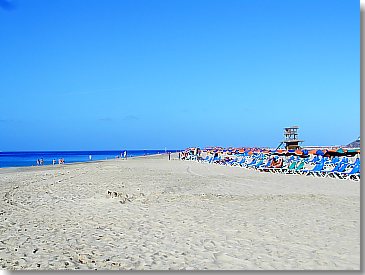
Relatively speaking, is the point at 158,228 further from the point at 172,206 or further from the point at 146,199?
the point at 146,199

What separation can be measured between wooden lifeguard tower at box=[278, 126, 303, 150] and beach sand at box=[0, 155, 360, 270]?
56.2 feet

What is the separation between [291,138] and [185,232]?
21893mm

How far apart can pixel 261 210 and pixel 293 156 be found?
14459mm

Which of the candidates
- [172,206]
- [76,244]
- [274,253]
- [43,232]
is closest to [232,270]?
[274,253]

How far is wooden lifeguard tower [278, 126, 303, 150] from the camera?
2552 cm

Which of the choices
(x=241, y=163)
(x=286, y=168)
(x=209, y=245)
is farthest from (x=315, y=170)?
(x=209, y=245)

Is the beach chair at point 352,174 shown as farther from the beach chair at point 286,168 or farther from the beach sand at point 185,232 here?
the beach sand at point 185,232

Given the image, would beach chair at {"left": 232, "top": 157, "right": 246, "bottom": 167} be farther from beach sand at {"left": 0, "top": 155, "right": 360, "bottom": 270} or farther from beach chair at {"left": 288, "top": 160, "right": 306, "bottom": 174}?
beach sand at {"left": 0, "top": 155, "right": 360, "bottom": 270}

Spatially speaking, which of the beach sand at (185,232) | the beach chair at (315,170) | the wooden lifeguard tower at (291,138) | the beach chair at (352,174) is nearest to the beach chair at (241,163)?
the wooden lifeguard tower at (291,138)

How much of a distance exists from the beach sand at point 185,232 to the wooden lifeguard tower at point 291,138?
17.1m

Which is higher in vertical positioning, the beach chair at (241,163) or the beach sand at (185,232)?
the beach chair at (241,163)

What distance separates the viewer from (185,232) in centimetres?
513

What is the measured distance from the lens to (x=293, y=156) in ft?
67.3

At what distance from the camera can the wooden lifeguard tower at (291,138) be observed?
2552 centimetres
